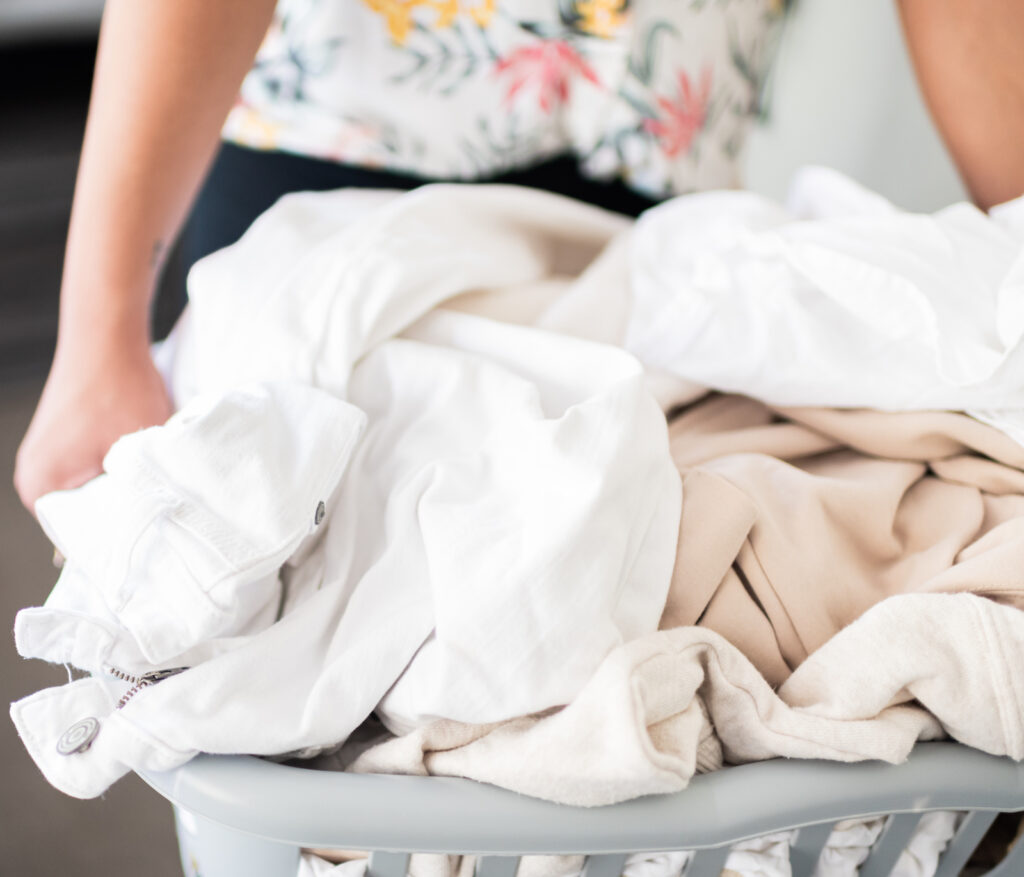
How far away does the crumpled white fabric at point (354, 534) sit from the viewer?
41 cm

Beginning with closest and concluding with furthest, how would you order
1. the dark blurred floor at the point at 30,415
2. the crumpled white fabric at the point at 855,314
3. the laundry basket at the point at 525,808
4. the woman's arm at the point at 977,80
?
the laundry basket at the point at 525,808
the crumpled white fabric at the point at 855,314
the woman's arm at the point at 977,80
the dark blurred floor at the point at 30,415

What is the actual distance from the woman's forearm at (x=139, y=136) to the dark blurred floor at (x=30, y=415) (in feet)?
2.09

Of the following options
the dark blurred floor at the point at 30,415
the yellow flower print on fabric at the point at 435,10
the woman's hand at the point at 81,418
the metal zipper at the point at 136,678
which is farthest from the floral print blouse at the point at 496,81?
the dark blurred floor at the point at 30,415

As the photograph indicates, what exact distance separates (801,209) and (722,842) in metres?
0.51

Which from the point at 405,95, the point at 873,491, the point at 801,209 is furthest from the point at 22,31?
the point at 873,491

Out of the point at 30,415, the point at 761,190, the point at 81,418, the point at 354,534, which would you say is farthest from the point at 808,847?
the point at 30,415

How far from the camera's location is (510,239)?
0.68m

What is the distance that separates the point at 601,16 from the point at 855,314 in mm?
305

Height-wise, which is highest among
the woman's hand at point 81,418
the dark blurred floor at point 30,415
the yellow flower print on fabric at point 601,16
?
the yellow flower print on fabric at point 601,16

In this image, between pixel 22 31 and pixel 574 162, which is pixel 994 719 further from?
pixel 22 31

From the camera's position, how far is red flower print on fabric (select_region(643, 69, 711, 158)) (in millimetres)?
741

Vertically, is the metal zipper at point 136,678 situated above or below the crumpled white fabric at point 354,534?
below

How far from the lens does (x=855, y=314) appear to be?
57 centimetres

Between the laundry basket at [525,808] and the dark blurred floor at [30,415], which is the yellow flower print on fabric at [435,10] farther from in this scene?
the dark blurred floor at [30,415]
